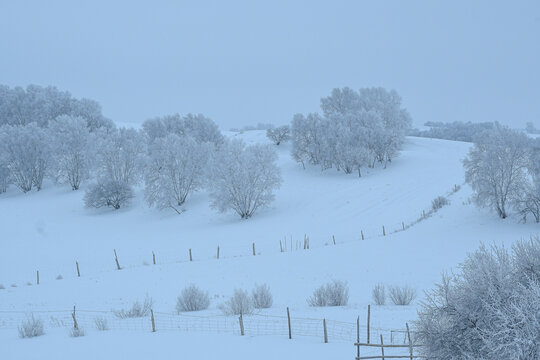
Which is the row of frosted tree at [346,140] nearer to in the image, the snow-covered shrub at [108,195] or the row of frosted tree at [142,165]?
the row of frosted tree at [142,165]

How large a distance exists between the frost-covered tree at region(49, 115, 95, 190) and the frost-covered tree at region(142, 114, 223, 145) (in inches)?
455

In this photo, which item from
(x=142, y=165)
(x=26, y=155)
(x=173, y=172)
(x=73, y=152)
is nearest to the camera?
(x=173, y=172)

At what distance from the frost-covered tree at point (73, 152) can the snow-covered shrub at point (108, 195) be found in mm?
8579

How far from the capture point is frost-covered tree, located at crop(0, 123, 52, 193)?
5747 cm

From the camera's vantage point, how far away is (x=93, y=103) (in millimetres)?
79875

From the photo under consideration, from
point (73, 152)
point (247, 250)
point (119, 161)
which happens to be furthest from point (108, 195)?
point (247, 250)

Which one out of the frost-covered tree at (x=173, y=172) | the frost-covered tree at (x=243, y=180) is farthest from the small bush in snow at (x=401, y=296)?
the frost-covered tree at (x=173, y=172)

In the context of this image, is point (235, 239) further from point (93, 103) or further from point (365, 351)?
point (93, 103)

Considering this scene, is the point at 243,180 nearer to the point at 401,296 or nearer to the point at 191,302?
the point at 191,302

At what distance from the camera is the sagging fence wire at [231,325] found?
12.4 metres

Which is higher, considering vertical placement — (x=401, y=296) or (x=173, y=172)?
(x=173, y=172)

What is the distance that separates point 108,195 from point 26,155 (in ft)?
57.6

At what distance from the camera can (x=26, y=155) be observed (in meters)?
57.6

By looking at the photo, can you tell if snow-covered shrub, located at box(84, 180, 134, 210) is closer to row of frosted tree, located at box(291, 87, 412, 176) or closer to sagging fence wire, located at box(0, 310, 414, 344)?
row of frosted tree, located at box(291, 87, 412, 176)
